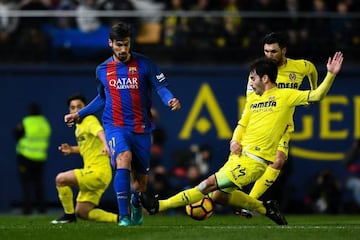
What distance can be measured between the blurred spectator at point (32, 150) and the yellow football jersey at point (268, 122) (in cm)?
998

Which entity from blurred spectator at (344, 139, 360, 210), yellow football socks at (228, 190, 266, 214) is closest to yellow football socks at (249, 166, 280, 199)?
yellow football socks at (228, 190, 266, 214)

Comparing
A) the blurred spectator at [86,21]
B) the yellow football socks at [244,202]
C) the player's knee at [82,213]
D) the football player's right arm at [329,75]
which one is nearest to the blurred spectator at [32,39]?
the blurred spectator at [86,21]

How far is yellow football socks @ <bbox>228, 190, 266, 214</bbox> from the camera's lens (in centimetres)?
1548

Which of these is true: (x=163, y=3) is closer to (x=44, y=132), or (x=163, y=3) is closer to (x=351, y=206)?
(x=44, y=132)

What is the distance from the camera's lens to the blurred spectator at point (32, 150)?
24094mm

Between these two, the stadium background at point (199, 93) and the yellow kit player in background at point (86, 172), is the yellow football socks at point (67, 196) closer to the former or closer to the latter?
the yellow kit player in background at point (86, 172)

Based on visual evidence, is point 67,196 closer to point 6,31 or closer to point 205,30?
point 6,31

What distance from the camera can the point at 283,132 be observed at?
15039mm

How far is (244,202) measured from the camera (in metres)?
15.6

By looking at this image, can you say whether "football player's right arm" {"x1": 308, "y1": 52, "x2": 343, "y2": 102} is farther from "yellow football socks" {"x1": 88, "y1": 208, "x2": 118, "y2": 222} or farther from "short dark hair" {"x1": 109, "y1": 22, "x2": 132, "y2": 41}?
"yellow football socks" {"x1": 88, "y1": 208, "x2": 118, "y2": 222}

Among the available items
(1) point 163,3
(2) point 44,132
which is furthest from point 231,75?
(2) point 44,132

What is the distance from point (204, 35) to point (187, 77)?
1.05 metres

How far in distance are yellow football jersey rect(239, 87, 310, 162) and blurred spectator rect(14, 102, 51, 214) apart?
32.7 ft

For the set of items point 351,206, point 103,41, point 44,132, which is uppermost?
point 103,41
